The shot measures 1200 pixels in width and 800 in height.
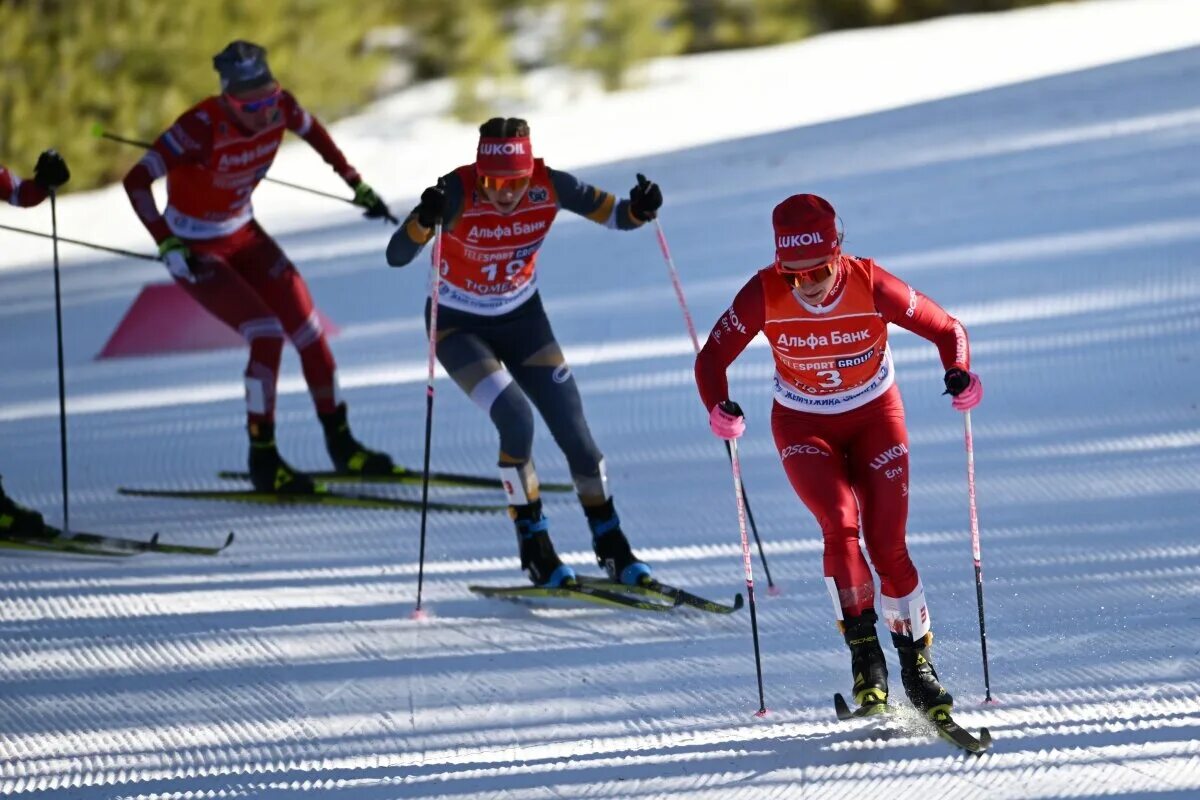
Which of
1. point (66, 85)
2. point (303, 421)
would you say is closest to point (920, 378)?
point (303, 421)

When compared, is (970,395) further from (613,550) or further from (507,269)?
(507,269)

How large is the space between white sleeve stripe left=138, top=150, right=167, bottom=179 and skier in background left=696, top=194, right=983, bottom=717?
332 centimetres

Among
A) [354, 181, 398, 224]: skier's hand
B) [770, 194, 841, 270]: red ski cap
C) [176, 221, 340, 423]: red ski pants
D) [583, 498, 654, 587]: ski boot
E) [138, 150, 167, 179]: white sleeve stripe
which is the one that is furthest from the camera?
[354, 181, 398, 224]: skier's hand

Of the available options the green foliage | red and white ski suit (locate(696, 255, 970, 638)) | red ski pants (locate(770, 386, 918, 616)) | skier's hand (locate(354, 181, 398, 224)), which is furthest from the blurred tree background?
red ski pants (locate(770, 386, 918, 616))

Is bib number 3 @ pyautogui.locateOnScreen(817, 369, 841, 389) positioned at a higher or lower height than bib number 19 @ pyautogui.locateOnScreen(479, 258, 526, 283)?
lower

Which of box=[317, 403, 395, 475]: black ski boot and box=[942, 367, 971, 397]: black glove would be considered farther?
box=[317, 403, 395, 475]: black ski boot

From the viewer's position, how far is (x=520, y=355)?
5.86 metres

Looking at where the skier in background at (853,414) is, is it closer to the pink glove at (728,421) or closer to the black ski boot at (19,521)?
the pink glove at (728,421)

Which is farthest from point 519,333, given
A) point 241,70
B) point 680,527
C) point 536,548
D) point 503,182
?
point 241,70

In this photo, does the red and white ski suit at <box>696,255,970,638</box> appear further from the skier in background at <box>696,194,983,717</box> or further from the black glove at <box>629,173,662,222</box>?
the black glove at <box>629,173,662,222</box>

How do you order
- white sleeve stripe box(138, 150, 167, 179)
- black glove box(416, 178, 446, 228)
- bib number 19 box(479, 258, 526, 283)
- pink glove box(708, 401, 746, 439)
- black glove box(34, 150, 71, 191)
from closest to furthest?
pink glove box(708, 401, 746, 439), black glove box(416, 178, 446, 228), bib number 19 box(479, 258, 526, 283), black glove box(34, 150, 71, 191), white sleeve stripe box(138, 150, 167, 179)

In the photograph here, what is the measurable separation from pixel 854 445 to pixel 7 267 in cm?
964

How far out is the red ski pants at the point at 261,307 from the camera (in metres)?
7.12

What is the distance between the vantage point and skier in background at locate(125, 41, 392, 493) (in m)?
6.92
